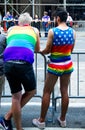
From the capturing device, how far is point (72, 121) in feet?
23.3

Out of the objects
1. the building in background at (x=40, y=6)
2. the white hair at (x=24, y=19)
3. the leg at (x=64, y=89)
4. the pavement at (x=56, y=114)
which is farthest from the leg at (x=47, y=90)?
the building in background at (x=40, y=6)

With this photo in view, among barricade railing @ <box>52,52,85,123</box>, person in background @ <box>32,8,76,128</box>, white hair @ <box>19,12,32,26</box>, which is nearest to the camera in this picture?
white hair @ <box>19,12,32,26</box>

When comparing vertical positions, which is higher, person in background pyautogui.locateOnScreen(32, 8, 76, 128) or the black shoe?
person in background pyautogui.locateOnScreen(32, 8, 76, 128)

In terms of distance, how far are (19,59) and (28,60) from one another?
13 cm

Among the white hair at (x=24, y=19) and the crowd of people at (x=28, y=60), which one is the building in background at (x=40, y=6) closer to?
the crowd of people at (x=28, y=60)

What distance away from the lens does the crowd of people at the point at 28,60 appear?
5.96 meters

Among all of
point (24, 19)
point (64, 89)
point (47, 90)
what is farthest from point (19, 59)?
point (64, 89)

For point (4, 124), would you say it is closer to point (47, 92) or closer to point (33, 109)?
point (47, 92)

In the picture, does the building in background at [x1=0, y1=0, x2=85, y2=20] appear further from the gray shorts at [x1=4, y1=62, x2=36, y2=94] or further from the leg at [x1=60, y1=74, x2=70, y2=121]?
the gray shorts at [x1=4, y1=62, x2=36, y2=94]

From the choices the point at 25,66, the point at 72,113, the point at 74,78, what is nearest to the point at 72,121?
the point at 72,113

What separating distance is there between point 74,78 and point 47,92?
4493 millimetres

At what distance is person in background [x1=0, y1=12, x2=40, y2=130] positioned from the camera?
593cm

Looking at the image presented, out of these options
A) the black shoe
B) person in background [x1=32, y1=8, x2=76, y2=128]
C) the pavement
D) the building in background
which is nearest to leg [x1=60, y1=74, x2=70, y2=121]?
person in background [x1=32, y1=8, x2=76, y2=128]

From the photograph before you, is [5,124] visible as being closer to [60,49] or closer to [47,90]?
[47,90]
